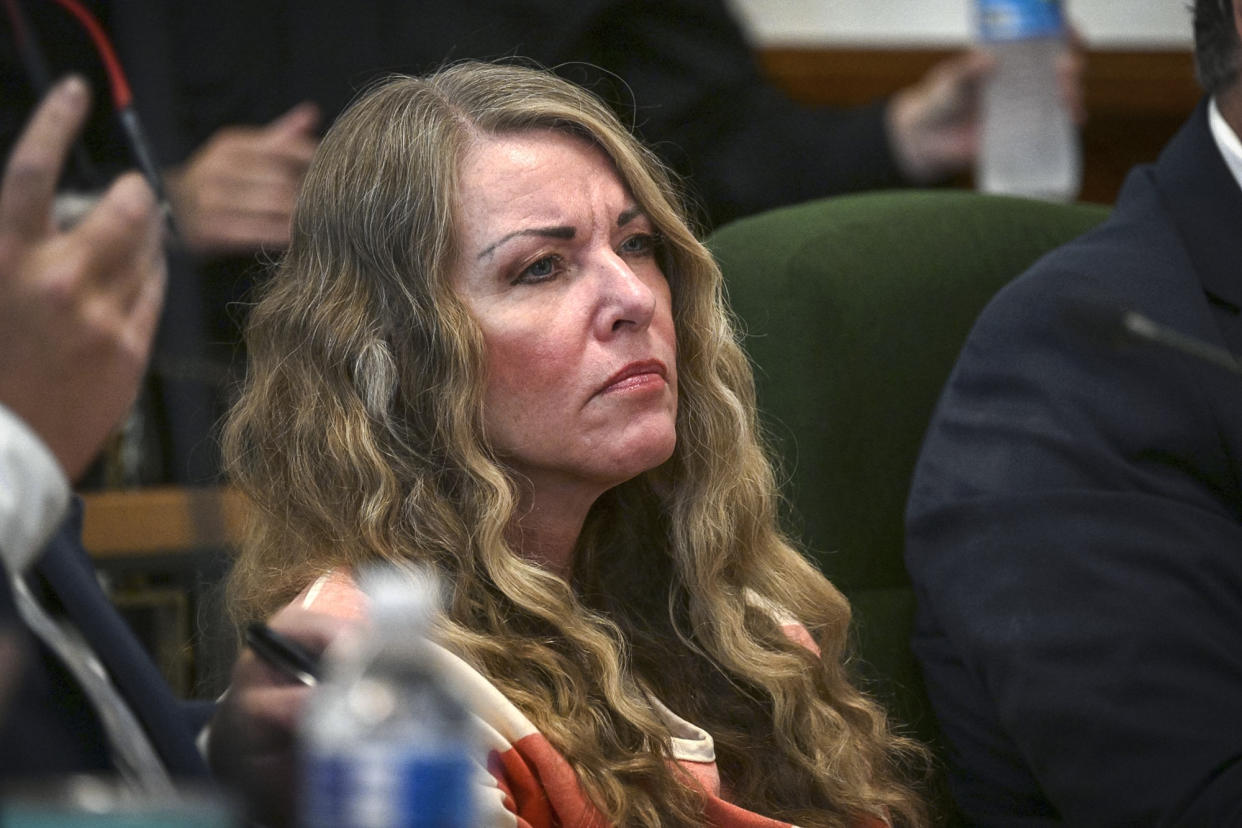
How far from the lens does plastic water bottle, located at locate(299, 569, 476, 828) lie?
1.69 ft

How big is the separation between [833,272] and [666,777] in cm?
61

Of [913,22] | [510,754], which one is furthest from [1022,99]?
[510,754]

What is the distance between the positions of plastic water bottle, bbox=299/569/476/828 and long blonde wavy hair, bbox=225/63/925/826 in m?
0.60

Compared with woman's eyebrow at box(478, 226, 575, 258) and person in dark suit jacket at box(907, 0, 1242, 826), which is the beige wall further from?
woman's eyebrow at box(478, 226, 575, 258)

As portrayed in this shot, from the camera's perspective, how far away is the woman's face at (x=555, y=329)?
50.8 inches

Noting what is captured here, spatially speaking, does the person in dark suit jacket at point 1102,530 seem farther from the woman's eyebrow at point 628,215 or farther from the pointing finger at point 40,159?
the pointing finger at point 40,159

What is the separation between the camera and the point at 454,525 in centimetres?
125

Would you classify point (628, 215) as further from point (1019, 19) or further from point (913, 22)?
point (913, 22)

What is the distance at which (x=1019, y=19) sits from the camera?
2117mm

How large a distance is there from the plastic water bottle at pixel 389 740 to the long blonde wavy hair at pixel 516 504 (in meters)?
0.60

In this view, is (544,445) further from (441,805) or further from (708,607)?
(441,805)

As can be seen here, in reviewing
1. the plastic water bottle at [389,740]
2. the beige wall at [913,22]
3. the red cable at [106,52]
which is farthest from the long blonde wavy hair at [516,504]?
the beige wall at [913,22]

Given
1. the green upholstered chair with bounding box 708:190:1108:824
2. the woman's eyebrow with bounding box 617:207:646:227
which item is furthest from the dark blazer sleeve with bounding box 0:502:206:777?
the green upholstered chair with bounding box 708:190:1108:824

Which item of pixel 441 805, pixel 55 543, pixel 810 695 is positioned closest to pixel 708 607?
pixel 810 695
